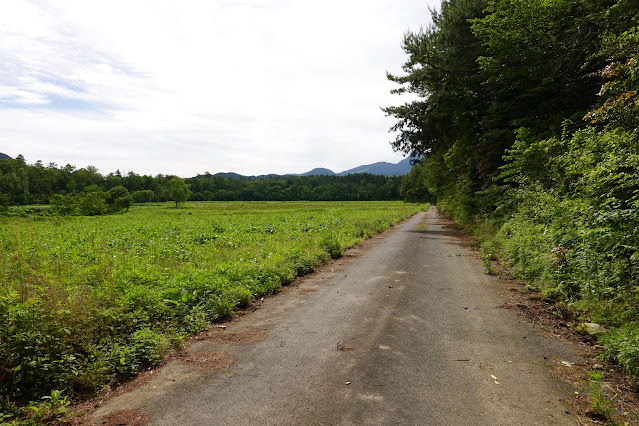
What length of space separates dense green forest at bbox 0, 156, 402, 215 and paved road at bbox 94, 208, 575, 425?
46505mm

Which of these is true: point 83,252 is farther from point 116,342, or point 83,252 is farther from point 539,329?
point 539,329

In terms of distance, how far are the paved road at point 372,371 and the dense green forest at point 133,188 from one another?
153ft

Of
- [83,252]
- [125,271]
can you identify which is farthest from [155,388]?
[83,252]

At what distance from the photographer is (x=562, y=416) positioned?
10.6ft

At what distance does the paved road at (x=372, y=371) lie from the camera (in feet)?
10.8

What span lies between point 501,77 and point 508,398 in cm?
1620

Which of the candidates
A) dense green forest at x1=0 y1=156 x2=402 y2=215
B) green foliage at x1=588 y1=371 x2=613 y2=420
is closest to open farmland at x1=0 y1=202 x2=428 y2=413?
green foliage at x1=588 y1=371 x2=613 y2=420

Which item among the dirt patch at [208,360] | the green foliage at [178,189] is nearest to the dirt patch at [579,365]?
the dirt patch at [208,360]

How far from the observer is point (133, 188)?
119000 millimetres

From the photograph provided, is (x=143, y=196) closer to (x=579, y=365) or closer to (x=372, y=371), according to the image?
(x=372, y=371)

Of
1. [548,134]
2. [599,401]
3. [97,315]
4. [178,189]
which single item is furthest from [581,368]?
[178,189]

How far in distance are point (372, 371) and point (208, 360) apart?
2312mm

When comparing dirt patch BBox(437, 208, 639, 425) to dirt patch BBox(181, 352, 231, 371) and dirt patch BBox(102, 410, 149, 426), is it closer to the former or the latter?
dirt patch BBox(181, 352, 231, 371)

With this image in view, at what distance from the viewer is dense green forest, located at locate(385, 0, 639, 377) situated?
5824 mm
